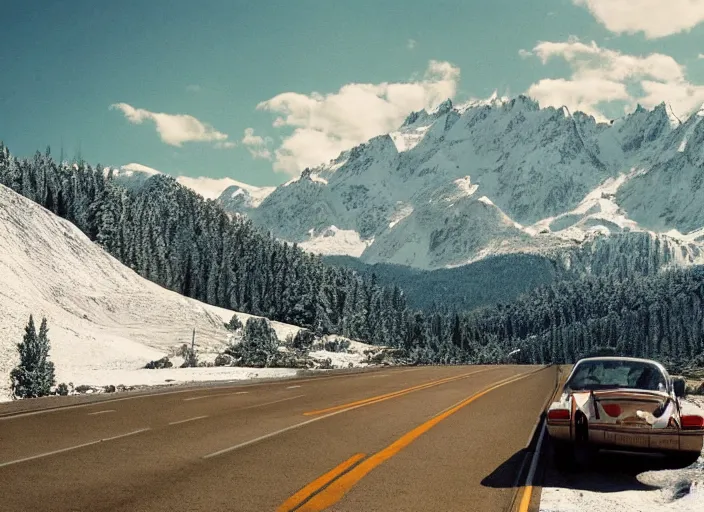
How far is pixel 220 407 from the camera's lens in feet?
57.4

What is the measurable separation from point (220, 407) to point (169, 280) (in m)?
103

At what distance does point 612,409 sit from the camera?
9258mm

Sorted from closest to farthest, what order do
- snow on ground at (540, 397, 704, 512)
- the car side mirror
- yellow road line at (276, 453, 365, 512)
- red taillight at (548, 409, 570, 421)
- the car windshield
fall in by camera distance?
yellow road line at (276, 453, 365, 512) < snow on ground at (540, 397, 704, 512) < red taillight at (548, 409, 570, 421) < the car side mirror < the car windshield

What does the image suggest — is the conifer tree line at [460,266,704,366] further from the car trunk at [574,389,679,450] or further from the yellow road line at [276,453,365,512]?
the yellow road line at [276,453,365,512]

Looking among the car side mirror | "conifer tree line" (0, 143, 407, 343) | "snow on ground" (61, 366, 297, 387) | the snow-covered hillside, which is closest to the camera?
the car side mirror

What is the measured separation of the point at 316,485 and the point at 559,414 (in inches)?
150

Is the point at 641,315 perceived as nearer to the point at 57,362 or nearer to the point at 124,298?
the point at 124,298

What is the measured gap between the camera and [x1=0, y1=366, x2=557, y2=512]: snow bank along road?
7.44m

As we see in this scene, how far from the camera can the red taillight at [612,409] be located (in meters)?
9.20

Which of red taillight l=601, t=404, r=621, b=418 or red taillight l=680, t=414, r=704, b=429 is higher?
red taillight l=601, t=404, r=621, b=418

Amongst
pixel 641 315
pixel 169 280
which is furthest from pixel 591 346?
pixel 169 280

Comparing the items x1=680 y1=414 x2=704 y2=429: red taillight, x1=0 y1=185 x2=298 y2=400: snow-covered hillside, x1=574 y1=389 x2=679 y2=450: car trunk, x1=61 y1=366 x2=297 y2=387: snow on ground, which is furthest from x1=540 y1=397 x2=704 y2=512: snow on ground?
x1=0 y1=185 x2=298 y2=400: snow-covered hillside

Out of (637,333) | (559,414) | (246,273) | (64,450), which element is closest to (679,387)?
(559,414)

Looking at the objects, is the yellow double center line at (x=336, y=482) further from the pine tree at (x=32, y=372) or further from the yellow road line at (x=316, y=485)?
the pine tree at (x=32, y=372)
